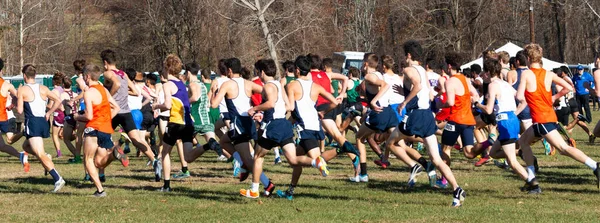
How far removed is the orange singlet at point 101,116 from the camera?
11547mm

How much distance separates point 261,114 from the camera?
1066cm

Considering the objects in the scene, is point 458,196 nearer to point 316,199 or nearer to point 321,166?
point 321,166

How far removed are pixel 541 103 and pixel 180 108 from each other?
4.91 m

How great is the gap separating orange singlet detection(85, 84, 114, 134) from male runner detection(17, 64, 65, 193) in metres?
1.35

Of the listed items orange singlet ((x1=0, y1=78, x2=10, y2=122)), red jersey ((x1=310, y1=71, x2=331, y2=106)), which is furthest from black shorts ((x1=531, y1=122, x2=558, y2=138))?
orange singlet ((x1=0, y1=78, x2=10, y2=122))

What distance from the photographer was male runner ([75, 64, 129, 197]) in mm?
11468

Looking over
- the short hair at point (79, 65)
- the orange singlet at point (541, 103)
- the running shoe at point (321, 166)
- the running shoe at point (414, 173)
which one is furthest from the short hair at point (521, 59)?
the short hair at point (79, 65)

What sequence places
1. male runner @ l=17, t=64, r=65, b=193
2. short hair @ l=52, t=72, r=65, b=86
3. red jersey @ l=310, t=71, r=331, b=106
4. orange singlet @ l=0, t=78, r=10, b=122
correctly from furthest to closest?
short hair @ l=52, t=72, r=65, b=86 < red jersey @ l=310, t=71, r=331, b=106 < orange singlet @ l=0, t=78, r=10, b=122 < male runner @ l=17, t=64, r=65, b=193

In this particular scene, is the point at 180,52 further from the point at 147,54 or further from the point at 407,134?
the point at 407,134

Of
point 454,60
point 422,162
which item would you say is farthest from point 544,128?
point 422,162

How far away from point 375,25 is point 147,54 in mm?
16951

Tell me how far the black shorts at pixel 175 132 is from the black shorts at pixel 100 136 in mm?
956

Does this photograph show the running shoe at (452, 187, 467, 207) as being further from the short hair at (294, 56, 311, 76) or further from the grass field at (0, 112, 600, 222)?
the short hair at (294, 56, 311, 76)

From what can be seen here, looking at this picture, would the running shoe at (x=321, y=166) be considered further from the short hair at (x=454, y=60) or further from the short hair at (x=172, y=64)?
the short hair at (x=172, y=64)
